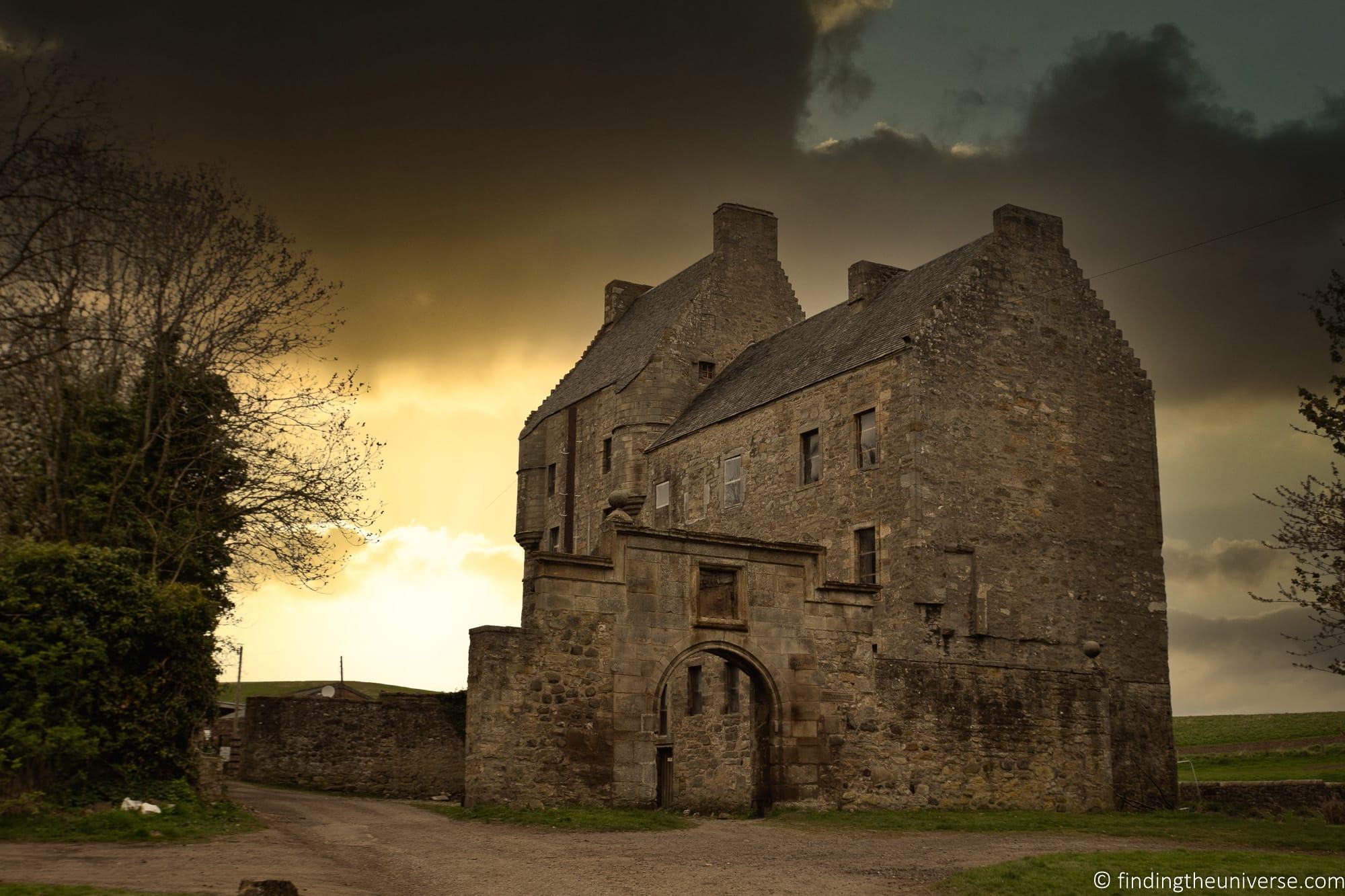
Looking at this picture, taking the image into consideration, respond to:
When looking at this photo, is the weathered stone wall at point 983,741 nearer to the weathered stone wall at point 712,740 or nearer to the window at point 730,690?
the weathered stone wall at point 712,740

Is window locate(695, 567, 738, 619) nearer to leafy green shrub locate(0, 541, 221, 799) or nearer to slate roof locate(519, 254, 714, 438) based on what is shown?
leafy green shrub locate(0, 541, 221, 799)

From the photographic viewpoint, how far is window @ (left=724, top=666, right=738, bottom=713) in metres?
28.7

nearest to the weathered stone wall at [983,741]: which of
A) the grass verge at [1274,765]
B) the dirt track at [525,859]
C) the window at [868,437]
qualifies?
the dirt track at [525,859]

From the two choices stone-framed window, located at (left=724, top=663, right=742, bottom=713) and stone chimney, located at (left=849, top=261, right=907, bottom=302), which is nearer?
stone-framed window, located at (left=724, top=663, right=742, bottom=713)

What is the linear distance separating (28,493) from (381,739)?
37.5 feet

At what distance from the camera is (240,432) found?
23.0m

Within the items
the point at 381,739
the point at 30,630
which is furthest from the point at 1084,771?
the point at 30,630

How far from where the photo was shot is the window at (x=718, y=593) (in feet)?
70.1

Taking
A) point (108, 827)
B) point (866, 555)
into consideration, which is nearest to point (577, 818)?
point (108, 827)

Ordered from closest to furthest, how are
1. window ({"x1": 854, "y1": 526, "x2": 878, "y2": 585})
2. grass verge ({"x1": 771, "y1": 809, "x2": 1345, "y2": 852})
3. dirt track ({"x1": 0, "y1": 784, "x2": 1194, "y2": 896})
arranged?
dirt track ({"x1": 0, "y1": 784, "x2": 1194, "y2": 896}) < grass verge ({"x1": 771, "y1": 809, "x2": 1345, "y2": 852}) < window ({"x1": 854, "y1": 526, "x2": 878, "y2": 585})

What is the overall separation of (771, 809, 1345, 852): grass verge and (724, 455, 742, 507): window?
11614mm

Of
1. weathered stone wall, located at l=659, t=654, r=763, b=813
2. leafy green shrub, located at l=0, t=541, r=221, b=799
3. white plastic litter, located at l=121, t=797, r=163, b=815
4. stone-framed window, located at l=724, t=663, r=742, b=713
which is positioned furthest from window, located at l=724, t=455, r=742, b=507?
white plastic litter, located at l=121, t=797, r=163, b=815

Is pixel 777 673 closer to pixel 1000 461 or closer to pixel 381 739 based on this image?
pixel 1000 461

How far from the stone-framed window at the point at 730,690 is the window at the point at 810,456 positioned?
188 inches
